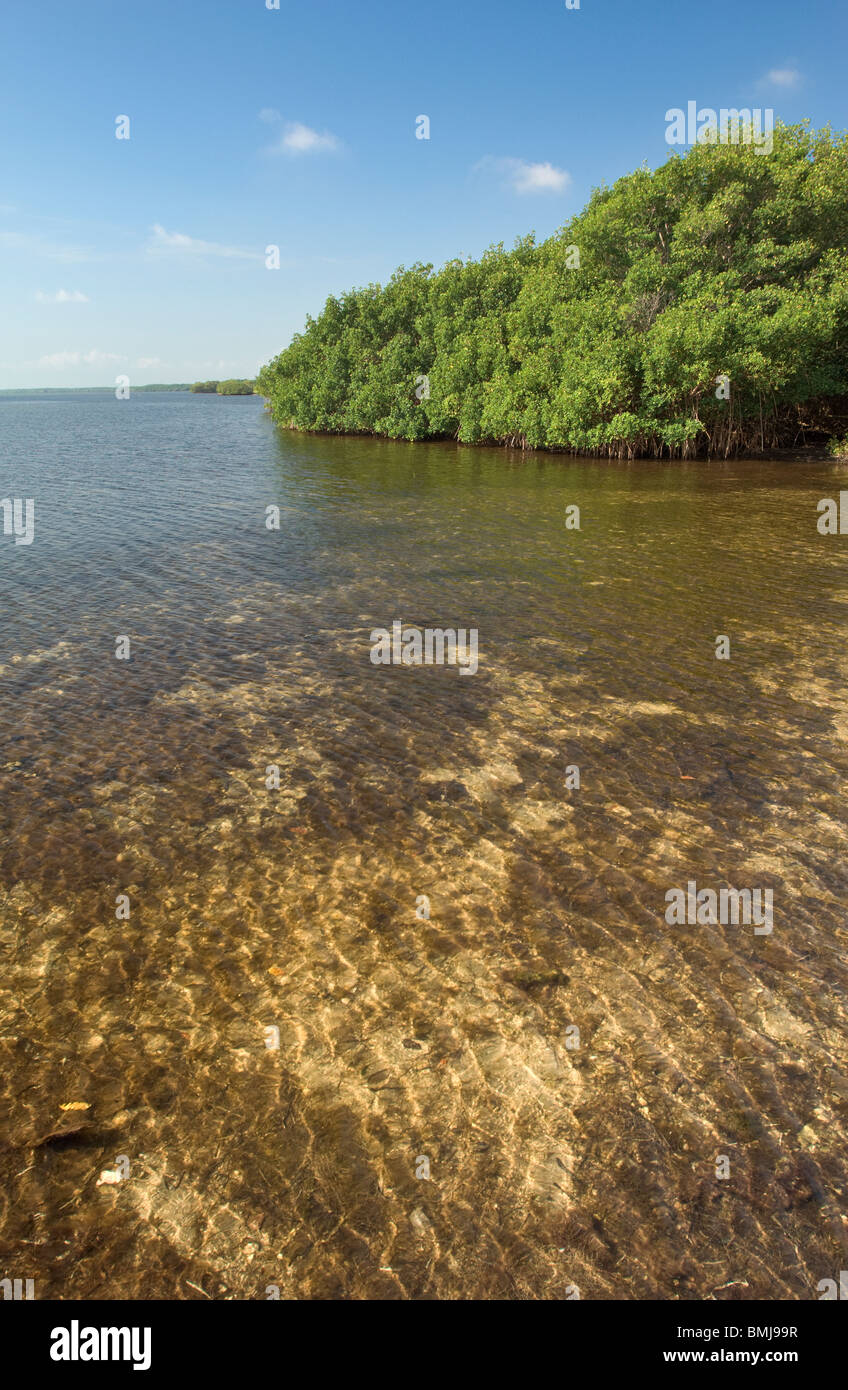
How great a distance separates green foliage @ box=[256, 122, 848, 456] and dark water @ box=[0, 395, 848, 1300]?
3083 cm

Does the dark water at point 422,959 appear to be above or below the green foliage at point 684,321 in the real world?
below

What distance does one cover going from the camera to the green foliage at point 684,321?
137ft

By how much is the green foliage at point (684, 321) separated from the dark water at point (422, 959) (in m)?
30.8

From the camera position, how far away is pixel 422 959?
289 inches

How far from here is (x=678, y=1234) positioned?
16.1ft

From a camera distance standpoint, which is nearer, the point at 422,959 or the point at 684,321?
the point at 422,959

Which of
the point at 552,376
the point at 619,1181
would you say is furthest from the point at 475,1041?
the point at 552,376

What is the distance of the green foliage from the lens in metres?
41.8

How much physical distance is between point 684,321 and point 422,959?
146 feet

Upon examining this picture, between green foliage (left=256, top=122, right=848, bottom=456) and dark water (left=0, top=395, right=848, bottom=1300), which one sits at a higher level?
green foliage (left=256, top=122, right=848, bottom=456)

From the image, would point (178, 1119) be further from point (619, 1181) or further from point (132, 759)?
point (132, 759)

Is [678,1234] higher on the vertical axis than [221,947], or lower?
lower

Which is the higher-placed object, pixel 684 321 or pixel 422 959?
pixel 684 321

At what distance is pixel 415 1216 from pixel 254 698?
9712mm
